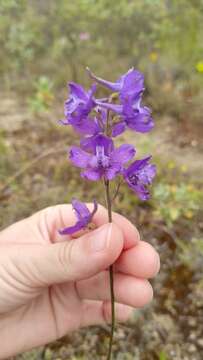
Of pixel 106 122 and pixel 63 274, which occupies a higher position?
pixel 106 122

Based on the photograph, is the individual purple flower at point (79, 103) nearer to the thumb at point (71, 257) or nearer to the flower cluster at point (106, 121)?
the flower cluster at point (106, 121)

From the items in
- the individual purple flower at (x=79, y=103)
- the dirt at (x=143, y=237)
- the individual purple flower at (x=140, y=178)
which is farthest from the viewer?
the dirt at (x=143, y=237)

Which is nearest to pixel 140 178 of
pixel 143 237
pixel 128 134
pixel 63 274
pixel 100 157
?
pixel 100 157

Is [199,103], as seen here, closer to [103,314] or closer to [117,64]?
[117,64]

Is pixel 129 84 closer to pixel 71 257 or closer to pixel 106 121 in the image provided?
pixel 106 121

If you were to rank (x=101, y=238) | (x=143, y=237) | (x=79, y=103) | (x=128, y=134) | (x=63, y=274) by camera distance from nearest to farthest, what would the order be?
1. (x=79, y=103)
2. (x=101, y=238)
3. (x=63, y=274)
4. (x=143, y=237)
5. (x=128, y=134)

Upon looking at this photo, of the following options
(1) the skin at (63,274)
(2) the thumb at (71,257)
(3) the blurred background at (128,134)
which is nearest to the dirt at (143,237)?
(3) the blurred background at (128,134)

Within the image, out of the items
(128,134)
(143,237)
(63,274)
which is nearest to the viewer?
(63,274)

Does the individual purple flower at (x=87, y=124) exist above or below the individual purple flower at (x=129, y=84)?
below
